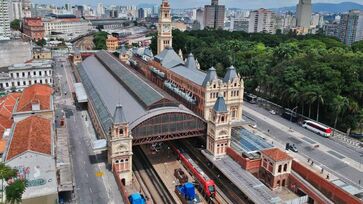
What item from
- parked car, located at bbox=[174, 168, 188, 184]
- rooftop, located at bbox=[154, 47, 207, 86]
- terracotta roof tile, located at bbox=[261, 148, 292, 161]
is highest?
rooftop, located at bbox=[154, 47, 207, 86]

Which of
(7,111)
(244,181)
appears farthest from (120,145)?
(7,111)

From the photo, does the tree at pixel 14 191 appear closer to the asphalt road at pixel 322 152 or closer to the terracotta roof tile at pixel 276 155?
the terracotta roof tile at pixel 276 155

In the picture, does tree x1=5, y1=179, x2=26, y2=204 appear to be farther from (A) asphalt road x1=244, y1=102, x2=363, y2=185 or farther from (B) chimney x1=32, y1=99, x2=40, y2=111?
(A) asphalt road x1=244, y1=102, x2=363, y2=185

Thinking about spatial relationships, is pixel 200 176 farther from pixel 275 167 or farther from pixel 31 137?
pixel 31 137

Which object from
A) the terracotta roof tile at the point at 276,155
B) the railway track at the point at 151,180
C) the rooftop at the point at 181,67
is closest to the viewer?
the terracotta roof tile at the point at 276,155

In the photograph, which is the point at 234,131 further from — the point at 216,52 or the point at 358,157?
the point at 216,52

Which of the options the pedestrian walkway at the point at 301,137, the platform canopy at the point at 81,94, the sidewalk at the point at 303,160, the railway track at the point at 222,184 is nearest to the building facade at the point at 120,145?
the railway track at the point at 222,184

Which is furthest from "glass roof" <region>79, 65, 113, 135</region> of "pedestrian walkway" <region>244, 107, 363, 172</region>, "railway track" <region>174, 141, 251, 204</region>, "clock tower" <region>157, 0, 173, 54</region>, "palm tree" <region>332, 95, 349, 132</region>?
"palm tree" <region>332, 95, 349, 132</region>
